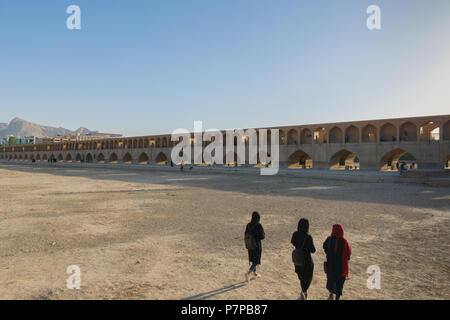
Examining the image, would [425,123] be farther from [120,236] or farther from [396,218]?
[120,236]

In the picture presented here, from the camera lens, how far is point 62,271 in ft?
14.6

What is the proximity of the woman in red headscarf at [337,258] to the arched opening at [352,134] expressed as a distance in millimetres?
27189

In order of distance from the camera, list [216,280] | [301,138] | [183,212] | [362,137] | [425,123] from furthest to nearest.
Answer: [301,138]
[362,137]
[425,123]
[183,212]
[216,280]

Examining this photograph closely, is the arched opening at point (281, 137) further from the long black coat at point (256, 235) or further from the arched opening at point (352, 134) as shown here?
the long black coat at point (256, 235)

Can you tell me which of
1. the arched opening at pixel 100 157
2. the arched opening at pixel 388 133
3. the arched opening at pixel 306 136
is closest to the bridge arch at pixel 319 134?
the arched opening at pixel 306 136

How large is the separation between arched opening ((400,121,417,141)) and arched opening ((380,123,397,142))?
0.63 m

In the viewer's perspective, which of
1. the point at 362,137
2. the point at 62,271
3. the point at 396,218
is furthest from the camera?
the point at 362,137

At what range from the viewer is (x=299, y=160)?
108 ft

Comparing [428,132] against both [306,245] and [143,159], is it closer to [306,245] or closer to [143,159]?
[306,245]

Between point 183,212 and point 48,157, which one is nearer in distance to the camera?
point 183,212

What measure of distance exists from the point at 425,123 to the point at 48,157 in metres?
75.8

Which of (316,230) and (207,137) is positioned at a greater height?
(207,137)

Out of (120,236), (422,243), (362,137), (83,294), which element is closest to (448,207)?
(422,243)

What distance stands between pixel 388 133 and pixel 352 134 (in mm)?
3193
